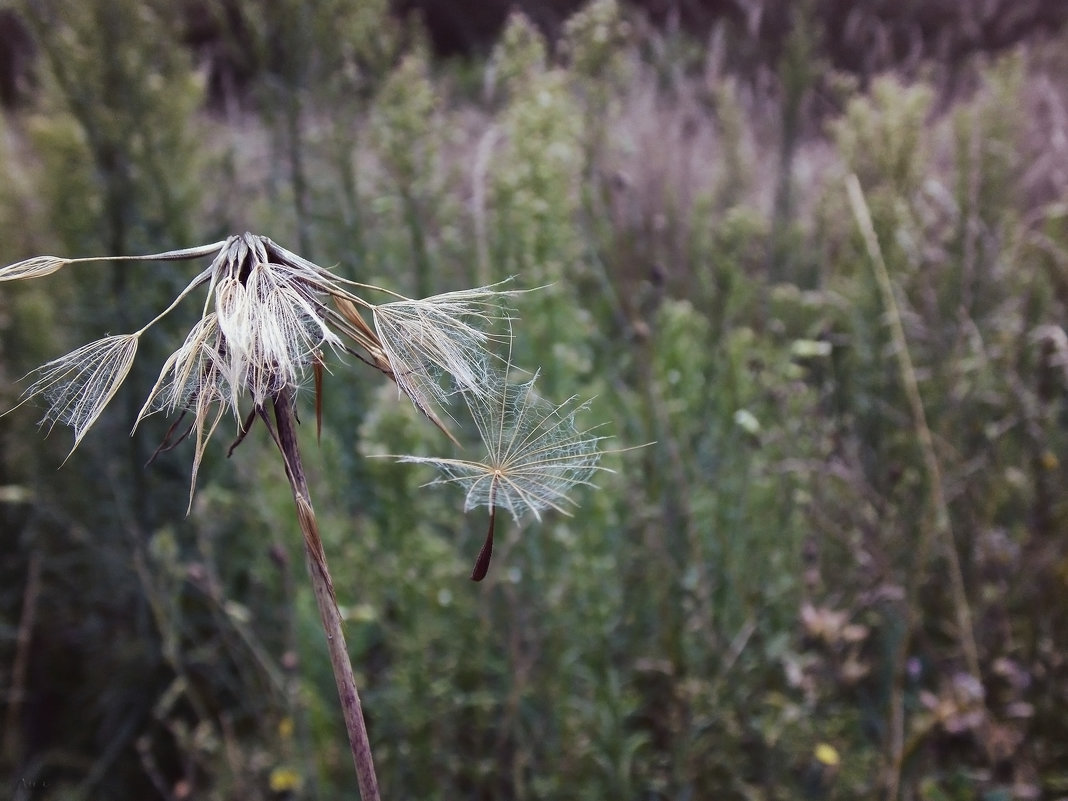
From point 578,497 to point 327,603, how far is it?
134 centimetres

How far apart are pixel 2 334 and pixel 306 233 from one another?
3.77ft

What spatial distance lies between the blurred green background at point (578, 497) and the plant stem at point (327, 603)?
1.01 metres

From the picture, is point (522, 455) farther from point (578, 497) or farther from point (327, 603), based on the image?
point (578, 497)

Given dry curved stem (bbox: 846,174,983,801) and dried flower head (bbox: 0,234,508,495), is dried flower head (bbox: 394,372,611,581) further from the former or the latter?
dry curved stem (bbox: 846,174,983,801)

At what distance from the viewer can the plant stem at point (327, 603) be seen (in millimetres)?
431

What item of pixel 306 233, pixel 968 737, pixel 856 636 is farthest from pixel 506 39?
pixel 968 737

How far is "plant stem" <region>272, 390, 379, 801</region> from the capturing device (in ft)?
1.41

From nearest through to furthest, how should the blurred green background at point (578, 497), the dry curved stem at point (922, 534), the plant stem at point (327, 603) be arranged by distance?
the plant stem at point (327, 603) < the dry curved stem at point (922, 534) < the blurred green background at point (578, 497)

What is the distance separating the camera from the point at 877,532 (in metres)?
1.79

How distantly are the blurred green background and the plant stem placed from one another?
1011 millimetres

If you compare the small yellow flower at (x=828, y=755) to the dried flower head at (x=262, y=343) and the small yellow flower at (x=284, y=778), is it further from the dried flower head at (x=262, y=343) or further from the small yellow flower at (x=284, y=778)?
the dried flower head at (x=262, y=343)

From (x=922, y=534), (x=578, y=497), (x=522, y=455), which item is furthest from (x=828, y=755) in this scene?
(x=522, y=455)

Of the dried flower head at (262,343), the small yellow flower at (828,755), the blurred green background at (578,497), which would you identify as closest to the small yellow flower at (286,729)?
the blurred green background at (578,497)

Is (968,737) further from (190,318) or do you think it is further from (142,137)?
(142,137)
